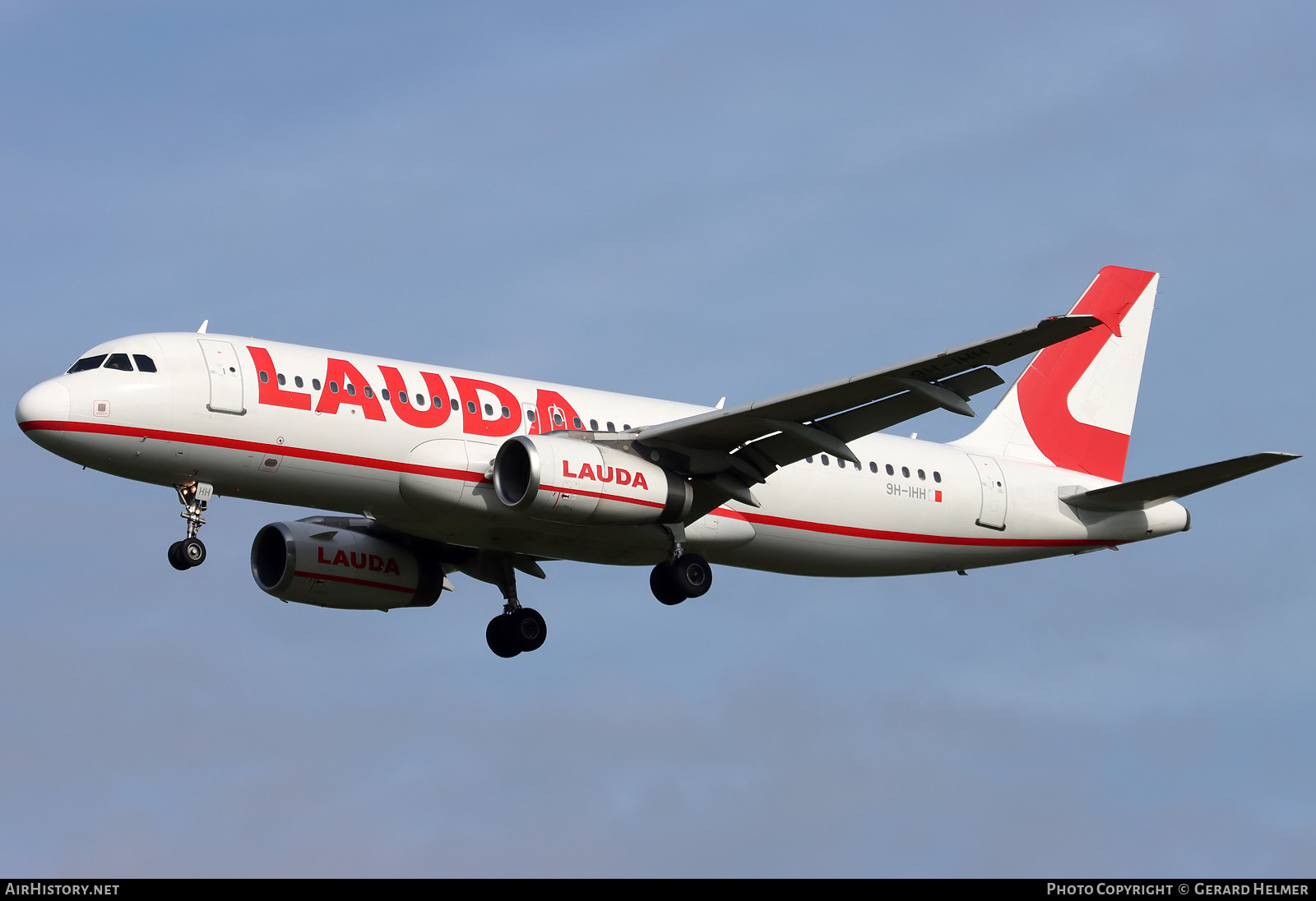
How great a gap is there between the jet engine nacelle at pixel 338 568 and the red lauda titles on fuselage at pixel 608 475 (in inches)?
282

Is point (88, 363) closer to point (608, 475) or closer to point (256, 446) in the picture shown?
point (256, 446)

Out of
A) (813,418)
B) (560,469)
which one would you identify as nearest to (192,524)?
(560,469)

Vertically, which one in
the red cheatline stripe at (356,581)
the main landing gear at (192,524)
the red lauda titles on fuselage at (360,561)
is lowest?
the main landing gear at (192,524)

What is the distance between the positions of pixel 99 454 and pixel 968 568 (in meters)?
19.5

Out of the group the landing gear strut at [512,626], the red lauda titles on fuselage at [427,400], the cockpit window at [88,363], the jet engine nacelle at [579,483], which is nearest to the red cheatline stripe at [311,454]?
the jet engine nacelle at [579,483]

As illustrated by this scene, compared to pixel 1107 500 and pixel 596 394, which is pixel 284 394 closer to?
pixel 596 394

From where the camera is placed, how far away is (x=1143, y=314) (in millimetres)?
47906

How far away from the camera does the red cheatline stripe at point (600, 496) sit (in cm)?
3547

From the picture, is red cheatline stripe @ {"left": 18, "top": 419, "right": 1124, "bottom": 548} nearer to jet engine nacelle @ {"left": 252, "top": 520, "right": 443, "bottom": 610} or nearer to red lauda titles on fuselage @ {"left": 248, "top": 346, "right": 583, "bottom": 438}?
red lauda titles on fuselage @ {"left": 248, "top": 346, "right": 583, "bottom": 438}

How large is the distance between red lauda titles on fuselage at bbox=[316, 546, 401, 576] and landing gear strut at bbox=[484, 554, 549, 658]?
7.89 ft

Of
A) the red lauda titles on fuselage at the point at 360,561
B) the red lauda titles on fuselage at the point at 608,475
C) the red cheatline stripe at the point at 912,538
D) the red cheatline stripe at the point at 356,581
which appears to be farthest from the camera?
the red lauda titles on fuselage at the point at 360,561

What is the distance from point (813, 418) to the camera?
3691cm

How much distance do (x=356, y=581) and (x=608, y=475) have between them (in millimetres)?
7681

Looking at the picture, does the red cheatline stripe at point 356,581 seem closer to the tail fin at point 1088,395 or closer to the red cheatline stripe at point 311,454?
the red cheatline stripe at point 311,454
